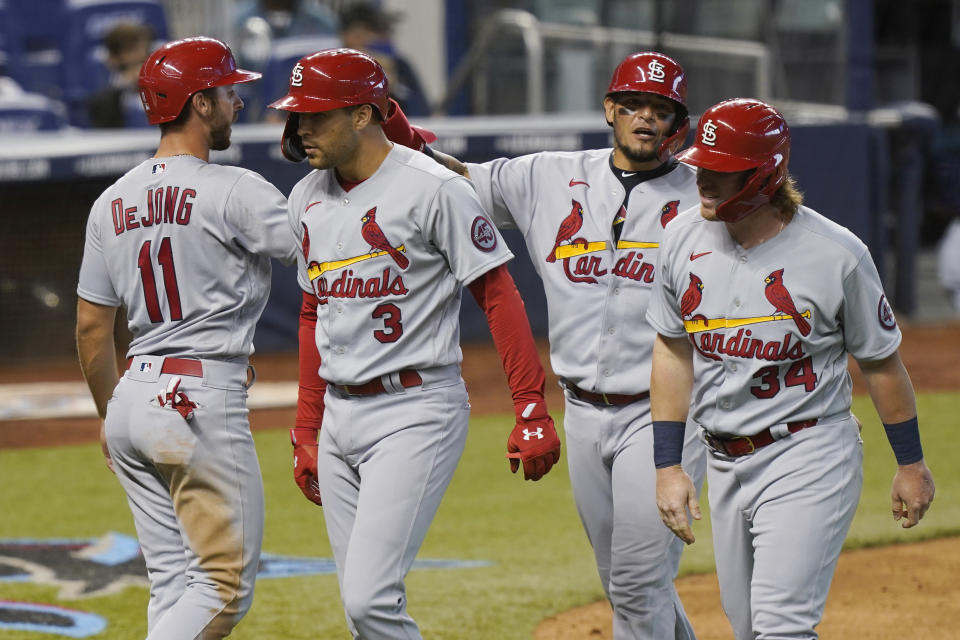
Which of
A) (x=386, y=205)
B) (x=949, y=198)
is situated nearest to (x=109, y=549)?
(x=386, y=205)

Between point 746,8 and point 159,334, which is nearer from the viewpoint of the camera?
point 159,334

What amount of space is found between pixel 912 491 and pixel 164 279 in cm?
201

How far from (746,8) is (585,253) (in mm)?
9587

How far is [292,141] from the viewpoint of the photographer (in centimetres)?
388

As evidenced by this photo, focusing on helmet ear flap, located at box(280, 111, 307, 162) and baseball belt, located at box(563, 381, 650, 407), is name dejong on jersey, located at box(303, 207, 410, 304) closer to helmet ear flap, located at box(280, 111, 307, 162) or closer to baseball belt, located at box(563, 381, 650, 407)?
helmet ear flap, located at box(280, 111, 307, 162)

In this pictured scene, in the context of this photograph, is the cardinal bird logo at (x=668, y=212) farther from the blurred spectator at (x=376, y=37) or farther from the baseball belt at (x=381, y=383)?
the blurred spectator at (x=376, y=37)

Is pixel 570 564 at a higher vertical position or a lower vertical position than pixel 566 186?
lower

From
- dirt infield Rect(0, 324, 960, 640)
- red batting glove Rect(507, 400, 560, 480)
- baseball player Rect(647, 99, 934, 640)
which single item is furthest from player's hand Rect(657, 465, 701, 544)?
dirt infield Rect(0, 324, 960, 640)

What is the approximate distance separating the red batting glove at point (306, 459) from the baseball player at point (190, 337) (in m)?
0.13

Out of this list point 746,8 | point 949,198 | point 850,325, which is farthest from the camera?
point 949,198

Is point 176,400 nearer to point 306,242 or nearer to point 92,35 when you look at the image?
point 306,242

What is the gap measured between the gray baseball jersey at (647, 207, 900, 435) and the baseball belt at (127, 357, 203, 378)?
1.30 meters

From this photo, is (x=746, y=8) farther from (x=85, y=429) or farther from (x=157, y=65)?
(x=157, y=65)

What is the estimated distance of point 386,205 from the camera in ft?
12.1
